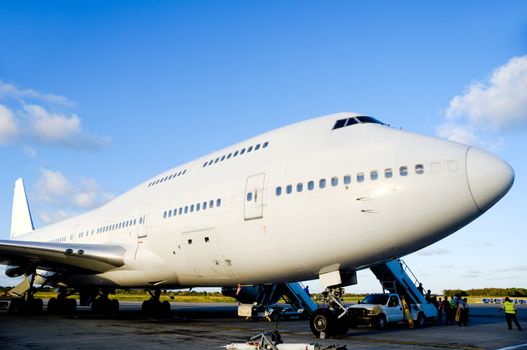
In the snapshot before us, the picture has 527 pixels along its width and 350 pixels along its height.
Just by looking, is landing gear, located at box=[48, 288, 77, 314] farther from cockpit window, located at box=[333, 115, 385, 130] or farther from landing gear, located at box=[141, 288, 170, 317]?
cockpit window, located at box=[333, 115, 385, 130]

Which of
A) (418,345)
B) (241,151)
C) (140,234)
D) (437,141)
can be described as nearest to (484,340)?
(418,345)

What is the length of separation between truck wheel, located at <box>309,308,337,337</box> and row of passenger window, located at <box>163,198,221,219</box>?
4.51 metres

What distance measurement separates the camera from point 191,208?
15719 mm

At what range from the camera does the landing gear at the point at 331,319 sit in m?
11.6

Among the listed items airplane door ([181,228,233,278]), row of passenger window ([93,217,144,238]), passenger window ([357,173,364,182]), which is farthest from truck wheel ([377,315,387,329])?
row of passenger window ([93,217,144,238])

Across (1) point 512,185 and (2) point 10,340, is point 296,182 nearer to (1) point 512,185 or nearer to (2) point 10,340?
(1) point 512,185

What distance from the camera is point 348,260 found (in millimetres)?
11602

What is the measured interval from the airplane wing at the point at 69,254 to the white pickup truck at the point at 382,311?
356 inches

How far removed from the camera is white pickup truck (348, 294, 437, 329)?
56.2 feet

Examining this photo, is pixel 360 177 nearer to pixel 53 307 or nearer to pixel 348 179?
pixel 348 179

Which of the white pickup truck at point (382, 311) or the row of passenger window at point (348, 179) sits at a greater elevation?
the row of passenger window at point (348, 179)

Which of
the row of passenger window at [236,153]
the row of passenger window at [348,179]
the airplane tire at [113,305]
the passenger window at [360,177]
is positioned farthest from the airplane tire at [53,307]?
the passenger window at [360,177]

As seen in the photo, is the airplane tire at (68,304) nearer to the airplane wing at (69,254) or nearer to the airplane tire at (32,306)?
the airplane tire at (32,306)

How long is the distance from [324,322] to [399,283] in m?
11.0
